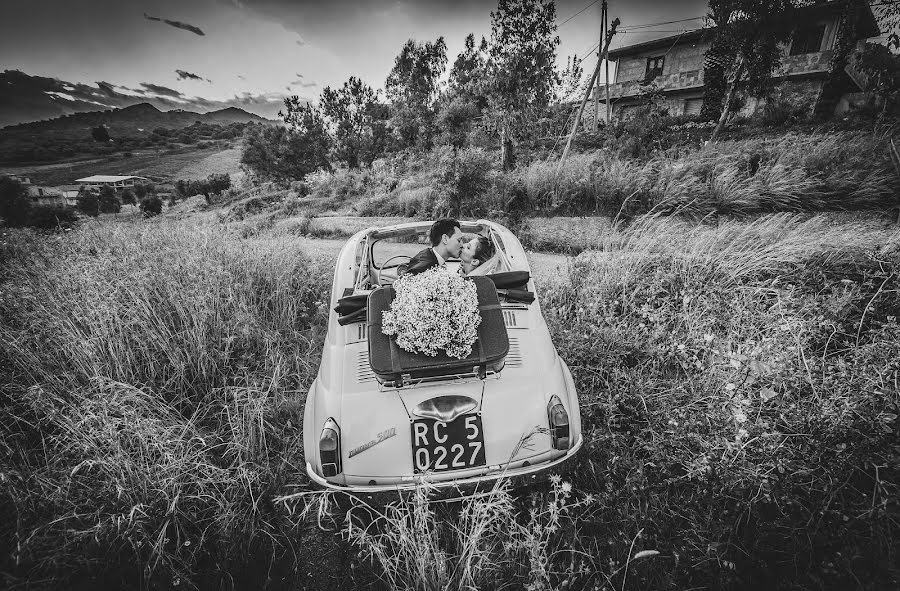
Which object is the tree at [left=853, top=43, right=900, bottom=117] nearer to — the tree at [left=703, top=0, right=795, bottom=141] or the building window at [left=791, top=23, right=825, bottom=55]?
the tree at [left=703, top=0, right=795, bottom=141]

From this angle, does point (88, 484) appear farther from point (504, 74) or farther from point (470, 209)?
point (504, 74)

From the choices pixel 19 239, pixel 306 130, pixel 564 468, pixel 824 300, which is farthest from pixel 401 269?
pixel 306 130

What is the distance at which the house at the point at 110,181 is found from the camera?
25.1 m

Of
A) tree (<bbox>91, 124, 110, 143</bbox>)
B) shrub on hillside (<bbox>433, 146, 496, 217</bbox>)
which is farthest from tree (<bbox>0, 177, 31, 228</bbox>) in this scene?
tree (<bbox>91, 124, 110, 143</bbox>)

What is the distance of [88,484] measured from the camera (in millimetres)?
2117

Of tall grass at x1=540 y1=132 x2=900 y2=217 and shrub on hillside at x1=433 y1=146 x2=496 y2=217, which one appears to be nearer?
tall grass at x1=540 y1=132 x2=900 y2=217

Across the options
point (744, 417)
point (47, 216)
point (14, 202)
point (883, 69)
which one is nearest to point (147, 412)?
point (744, 417)

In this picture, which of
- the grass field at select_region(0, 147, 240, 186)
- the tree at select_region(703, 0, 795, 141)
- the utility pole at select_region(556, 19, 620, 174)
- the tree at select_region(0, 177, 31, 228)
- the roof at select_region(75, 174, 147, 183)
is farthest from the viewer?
the roof at select_region(75, 174, 147, 183)

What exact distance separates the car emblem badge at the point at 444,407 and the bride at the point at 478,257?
1.38m

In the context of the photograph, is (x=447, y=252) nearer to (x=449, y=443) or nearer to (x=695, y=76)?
(x=449, y=443)

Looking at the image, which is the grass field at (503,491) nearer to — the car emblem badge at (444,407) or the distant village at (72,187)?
the car emblem badge at (444,407)

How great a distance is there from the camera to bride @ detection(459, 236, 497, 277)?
10.4 ft

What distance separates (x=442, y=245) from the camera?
3229mm

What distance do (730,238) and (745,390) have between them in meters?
3.38
